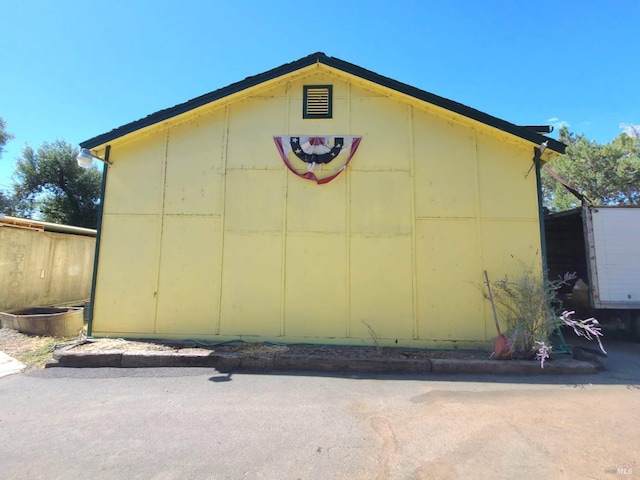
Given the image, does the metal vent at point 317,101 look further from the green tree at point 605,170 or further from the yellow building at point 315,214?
the green tree at point 605,170

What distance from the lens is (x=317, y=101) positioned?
7.61m

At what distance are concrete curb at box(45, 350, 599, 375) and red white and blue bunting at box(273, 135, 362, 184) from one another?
11.7 ft

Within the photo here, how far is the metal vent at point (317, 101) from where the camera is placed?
7.53 metres

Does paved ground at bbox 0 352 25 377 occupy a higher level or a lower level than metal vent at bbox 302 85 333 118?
lower

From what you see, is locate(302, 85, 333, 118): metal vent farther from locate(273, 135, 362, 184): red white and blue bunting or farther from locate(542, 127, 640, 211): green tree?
locate(542, 127, 640, 211): green tree

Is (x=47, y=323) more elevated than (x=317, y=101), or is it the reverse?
(x=317, y=101)

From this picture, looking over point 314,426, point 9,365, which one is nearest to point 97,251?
point 9,365

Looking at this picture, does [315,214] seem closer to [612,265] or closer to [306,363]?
[306,363]

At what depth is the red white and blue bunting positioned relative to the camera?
23.7ft

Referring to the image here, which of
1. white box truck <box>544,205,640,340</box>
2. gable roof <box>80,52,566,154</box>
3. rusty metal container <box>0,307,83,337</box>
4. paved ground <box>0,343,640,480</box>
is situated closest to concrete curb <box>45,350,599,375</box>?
paved ground <box>0,343,640,480</box>

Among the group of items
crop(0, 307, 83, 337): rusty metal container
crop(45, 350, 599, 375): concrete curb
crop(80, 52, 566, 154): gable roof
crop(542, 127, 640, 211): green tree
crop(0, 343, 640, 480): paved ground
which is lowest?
crop(0, 343, 640, 480): paved ground

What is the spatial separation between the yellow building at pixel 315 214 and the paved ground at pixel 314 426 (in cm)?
157

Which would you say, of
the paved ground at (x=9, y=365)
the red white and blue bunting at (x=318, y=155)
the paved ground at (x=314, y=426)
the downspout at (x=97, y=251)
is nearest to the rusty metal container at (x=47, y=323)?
the paved ground at (x=9, y=365)

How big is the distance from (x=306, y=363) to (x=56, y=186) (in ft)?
81.9
